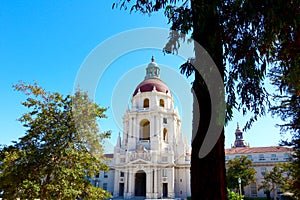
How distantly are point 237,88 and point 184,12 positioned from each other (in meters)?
2.36

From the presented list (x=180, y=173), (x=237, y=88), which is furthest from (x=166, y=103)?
(x=237, y=88)

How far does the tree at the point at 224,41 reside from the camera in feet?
16.6

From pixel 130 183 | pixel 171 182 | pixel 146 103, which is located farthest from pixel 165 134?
pixel 130 183

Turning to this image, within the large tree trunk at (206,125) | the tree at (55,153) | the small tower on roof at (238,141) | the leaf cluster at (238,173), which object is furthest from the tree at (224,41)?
the small tower on roof at (238,141)

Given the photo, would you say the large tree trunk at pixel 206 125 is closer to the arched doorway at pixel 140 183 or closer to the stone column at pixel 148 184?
the stone column at pixel 148 184

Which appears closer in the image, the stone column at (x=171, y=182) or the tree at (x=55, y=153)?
the tree at (x=55, y=153)

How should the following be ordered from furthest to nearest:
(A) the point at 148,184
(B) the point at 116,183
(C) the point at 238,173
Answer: (B) the point at 116,183, (A) the point at 148,184, (C) the point at 238,173

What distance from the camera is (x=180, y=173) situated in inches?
1924

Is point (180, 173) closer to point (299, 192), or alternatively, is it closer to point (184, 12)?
point (299, 192)

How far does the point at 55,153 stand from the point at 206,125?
1003 cm

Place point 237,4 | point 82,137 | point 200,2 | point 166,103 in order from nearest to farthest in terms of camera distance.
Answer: point 237,4 → point 200,2 → point 82,137 → point 166,103

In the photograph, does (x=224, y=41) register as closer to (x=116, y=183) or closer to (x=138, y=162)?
(x=138, y=162)

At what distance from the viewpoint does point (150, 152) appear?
47.3m

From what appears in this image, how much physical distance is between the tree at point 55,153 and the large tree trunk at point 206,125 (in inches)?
359
